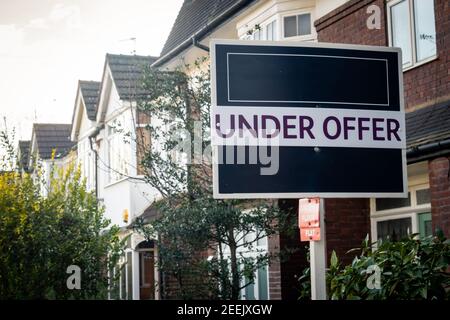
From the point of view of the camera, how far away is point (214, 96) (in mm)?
5031

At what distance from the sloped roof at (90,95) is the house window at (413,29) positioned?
1497 centimetres

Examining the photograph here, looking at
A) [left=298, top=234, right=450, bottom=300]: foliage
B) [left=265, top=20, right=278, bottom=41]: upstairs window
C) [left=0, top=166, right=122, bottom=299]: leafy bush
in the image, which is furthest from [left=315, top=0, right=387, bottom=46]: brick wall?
[left=298, top=234, right=450, bottom=300]: foliage

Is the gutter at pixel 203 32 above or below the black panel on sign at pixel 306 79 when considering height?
above

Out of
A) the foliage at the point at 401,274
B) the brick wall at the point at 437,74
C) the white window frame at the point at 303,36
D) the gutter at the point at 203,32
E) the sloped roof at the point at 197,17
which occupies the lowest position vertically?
the foliage at the point at 401,274

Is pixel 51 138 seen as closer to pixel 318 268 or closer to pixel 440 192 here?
pixel 440 192

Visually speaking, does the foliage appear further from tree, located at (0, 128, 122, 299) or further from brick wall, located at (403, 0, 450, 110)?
tree, located at (0, 128, 122, 299)

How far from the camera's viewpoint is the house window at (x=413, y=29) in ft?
37.2

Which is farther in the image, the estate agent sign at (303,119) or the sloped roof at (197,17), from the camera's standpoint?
the sloped roof at (197,17)

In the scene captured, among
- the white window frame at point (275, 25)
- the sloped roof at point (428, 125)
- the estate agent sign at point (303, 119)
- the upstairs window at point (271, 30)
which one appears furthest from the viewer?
the upstairs window at point (271, 30)

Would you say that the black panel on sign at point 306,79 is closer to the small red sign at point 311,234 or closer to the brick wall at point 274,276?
the small red sign at point 311,234

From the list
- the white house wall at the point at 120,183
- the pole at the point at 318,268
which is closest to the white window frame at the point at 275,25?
the white house wall at the point at 120,183

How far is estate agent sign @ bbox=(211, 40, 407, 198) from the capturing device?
16.6 feet

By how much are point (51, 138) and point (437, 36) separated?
82.0 ft

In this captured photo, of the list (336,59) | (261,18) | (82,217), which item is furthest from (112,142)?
(336,59)
